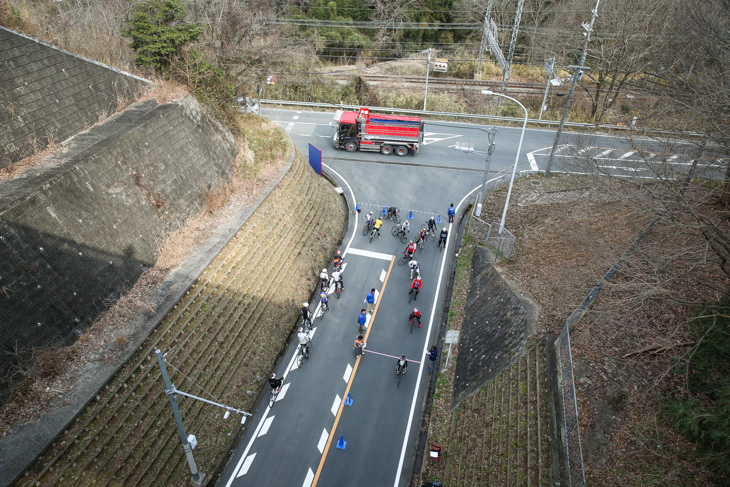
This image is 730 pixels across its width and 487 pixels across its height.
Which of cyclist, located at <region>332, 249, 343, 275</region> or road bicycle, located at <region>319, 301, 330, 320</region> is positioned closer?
road bicycle, located at <region>319, 301, 330, 320</region>

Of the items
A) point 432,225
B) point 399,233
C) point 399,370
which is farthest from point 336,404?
point 432,225

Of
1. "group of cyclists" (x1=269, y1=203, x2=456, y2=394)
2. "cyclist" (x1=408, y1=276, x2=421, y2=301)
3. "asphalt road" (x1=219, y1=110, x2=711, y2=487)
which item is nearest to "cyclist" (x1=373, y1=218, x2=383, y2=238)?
"group of cyclists" (x1=269, y1=203, x2=456, y2=394)

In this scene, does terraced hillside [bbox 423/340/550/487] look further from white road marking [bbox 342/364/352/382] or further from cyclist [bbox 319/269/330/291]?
cyclist [bbox 319/269/330/291]

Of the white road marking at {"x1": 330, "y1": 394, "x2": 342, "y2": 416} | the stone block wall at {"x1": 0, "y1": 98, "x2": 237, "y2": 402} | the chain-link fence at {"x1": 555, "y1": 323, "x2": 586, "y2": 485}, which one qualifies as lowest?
the white road marking at {"x1": 330, "y1": 394, "x2": 342, "y2": 416}

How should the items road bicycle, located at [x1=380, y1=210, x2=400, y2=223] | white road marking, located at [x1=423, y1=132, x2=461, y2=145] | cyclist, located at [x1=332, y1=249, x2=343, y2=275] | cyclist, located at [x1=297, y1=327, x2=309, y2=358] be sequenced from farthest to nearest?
white road marking, located at [x1=423, y1=132, x2=461, y2=145], road bicycle, located at [x1=380, y1=210, x2=400, y2=223], cyclist, located at [x1=332, y1=249, x2=343, y2=275], cyclist, located at [x1=297, y1=327, x2=309, y2=358]

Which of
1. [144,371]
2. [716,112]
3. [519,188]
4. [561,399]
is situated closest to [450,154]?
[519,188]

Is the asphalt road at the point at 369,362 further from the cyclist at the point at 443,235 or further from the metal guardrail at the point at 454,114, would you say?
the metal guardrail at the point at 454,114

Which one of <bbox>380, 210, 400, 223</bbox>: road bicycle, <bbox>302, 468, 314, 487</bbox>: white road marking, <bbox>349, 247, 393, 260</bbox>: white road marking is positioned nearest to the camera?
<bbox>302, 468, 314, 487</bbox>: white road marking
